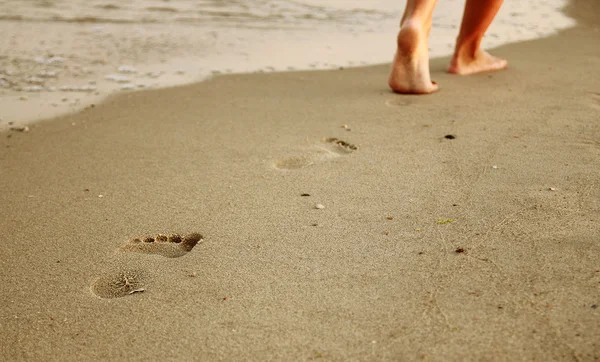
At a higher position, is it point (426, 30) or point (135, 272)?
point (426, 30)

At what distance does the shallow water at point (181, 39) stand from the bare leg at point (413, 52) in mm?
886

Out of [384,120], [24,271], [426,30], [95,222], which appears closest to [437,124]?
[384,120]

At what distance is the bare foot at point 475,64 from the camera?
347 centimetres

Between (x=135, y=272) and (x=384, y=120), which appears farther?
(x=384, y=120)

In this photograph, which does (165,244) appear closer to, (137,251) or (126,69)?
(137,251)

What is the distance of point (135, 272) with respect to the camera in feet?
5.52

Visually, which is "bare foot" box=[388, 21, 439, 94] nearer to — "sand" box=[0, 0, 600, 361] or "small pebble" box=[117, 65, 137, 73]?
"sand" box=[0, 0, 600, 361]

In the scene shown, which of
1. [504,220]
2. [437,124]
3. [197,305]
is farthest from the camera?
[437,124]

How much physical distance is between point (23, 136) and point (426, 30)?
1.91 meters

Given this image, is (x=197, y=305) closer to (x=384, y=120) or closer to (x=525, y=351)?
(x=525, y=351)

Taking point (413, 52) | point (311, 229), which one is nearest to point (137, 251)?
point (311, 229)

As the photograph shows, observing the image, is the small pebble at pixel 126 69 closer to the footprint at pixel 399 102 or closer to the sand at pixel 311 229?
the sand at pixel 311 229

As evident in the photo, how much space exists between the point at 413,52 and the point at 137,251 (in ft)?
5.73

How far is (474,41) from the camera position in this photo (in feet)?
11.4
